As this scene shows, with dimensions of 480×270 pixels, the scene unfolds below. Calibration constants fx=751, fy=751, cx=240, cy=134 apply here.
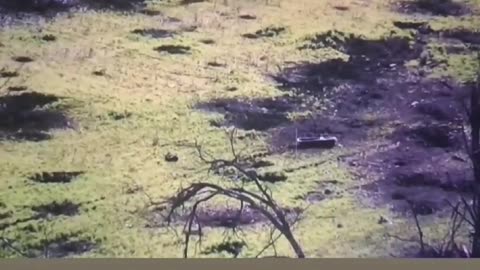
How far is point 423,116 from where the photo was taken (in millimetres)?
1392

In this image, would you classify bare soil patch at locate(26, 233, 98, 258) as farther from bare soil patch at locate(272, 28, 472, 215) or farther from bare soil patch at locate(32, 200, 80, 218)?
bare soil patch at locate(272, 28, 472, 215)

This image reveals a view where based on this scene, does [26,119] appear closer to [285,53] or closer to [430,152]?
[285,53]

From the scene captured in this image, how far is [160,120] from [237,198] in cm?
20

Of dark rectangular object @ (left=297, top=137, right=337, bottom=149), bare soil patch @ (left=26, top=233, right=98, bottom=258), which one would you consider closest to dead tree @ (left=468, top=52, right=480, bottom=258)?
dark rectangular object @ (left=297, top=137, right=337, bottom=149)

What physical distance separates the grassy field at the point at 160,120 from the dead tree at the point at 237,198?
0.05ft

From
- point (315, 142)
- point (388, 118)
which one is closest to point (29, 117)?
point (315, 142)

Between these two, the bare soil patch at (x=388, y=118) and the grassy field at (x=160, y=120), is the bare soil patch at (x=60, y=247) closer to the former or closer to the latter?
the grassy field at (x=160, y=120)

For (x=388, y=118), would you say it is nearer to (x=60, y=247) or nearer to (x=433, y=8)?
(x=433, y=8)

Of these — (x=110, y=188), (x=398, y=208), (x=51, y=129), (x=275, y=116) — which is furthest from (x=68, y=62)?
(x=398, y=208)

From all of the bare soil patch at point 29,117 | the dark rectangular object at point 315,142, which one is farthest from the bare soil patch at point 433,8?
the bare soil patch at point 29,117

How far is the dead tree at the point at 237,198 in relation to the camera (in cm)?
134

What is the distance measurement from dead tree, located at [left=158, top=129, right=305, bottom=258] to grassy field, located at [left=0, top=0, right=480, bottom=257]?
0.05ft

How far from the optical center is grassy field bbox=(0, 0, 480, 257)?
1.34m

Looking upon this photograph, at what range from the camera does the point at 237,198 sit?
1.35 m
